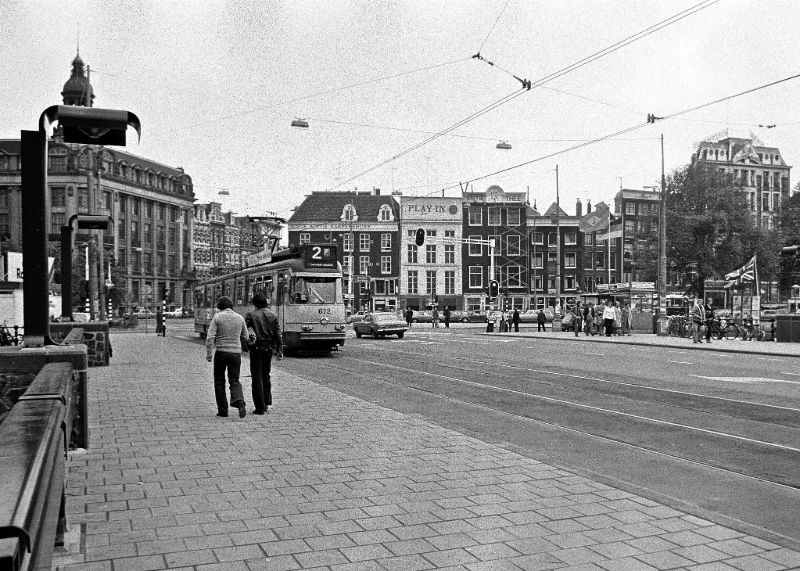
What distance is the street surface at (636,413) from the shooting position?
6730 mm

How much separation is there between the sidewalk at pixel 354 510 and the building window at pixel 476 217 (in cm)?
7381

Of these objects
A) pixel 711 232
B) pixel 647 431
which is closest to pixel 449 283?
pixel 711 232

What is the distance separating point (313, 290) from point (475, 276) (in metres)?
59.0

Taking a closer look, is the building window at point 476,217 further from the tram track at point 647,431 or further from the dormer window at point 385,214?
the tram track at point 647,431

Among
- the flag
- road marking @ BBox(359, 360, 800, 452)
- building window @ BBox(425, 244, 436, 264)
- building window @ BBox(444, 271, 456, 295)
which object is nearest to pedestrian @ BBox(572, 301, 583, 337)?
the flag

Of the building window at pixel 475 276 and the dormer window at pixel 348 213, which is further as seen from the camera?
the dormer window at pixel 348 213

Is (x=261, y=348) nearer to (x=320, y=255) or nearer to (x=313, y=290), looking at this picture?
(x=313, y=290)

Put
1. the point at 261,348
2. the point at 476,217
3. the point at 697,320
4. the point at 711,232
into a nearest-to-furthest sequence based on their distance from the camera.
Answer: the point at 261,348 → the point at 697,320 → the point at 711,232 → the point at 476,217

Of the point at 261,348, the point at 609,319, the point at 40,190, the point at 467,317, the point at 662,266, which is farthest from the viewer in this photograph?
the point at 467,317

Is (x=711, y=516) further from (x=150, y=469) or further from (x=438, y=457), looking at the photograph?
(x=150, y=469)

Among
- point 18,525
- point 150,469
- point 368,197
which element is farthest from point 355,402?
point 368,197

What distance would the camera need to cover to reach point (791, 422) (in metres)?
10.3

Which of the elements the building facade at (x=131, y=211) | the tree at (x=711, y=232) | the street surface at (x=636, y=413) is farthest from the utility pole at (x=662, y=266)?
the building facade at (x=131, y=211)

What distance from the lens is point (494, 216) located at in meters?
82.6
